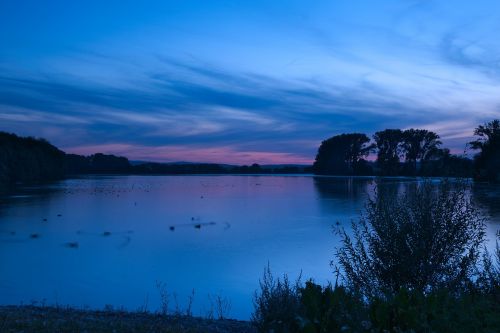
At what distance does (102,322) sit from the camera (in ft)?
25.9

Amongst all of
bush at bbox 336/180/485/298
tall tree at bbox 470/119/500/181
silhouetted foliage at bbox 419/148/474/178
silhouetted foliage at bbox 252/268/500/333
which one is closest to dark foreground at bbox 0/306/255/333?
silhouetted foliage at bbox 252/268/500/333

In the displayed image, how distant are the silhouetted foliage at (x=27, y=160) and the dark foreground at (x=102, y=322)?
80393 mm

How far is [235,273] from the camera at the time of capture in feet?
48.0

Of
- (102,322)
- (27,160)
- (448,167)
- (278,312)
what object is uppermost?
(27,160)

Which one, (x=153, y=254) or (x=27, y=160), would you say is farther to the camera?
(x=27, y=160)

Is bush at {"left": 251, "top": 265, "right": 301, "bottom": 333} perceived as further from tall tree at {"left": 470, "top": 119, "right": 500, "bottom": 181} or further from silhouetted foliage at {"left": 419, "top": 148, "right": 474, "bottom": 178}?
tall tree at {"left": 470, "top": 119, "right": 500, "bottom": 181}

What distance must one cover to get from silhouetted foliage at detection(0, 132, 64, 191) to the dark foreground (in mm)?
80393

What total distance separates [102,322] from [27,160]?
4183 inches

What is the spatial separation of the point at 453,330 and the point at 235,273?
32.3 ft

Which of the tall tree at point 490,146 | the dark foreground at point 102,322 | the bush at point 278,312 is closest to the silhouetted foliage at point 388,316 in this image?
the bush at point 278,312

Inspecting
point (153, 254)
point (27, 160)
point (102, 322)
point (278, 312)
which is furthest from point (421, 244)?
point (27, 160)

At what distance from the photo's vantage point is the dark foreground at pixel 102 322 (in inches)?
283

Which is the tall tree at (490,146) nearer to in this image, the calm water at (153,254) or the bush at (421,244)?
the calm water at (153,254)

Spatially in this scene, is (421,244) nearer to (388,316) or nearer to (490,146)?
(388,316)
